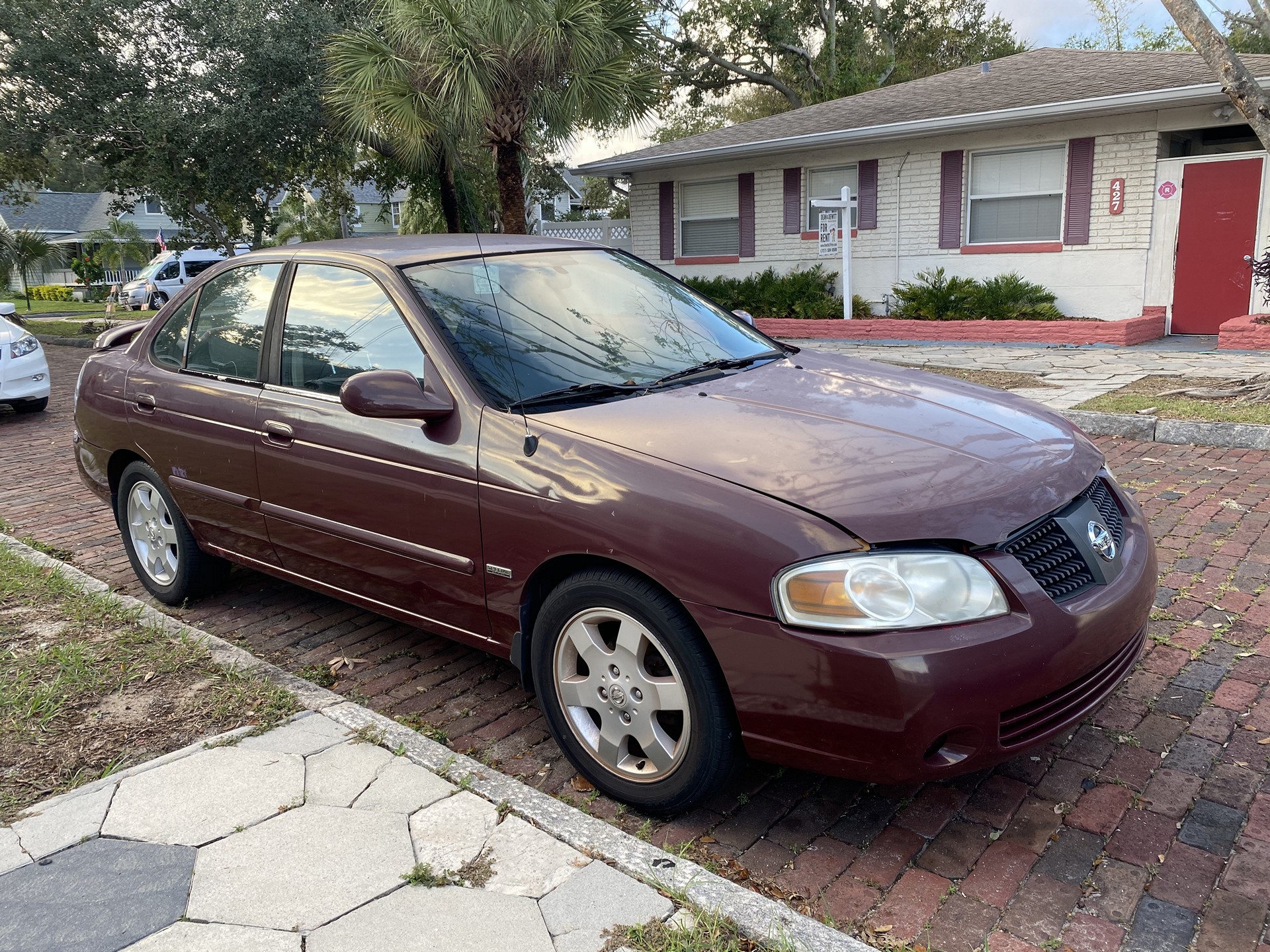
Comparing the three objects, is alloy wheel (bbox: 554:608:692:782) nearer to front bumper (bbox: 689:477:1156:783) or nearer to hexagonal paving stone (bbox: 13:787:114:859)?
front bumper (bbox: 689:477:1156:783)

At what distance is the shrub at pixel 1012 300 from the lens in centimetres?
1415

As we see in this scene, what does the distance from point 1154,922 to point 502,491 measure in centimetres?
209

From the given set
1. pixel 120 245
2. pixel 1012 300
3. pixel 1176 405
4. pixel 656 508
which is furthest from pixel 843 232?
pixel 120 245

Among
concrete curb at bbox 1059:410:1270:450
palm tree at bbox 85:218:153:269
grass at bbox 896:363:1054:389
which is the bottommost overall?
concrete curb at bbox 1059:410:1270:450

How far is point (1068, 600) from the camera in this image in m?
2.66

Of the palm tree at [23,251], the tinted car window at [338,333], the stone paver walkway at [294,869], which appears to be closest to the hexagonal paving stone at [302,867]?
the stone paver walkway at [294,869]

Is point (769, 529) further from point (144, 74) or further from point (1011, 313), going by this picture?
point (144, 74)

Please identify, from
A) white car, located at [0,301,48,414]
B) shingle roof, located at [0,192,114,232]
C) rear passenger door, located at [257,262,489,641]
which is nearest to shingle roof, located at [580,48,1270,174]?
white car, located at [0,301,48,414]

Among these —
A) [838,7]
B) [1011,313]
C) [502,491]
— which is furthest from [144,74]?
[838,7]

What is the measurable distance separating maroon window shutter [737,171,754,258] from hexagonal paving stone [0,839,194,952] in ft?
53.2

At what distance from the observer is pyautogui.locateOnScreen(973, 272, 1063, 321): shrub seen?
46.4ft

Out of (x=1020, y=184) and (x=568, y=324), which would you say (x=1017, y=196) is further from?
(x=568, y=324)

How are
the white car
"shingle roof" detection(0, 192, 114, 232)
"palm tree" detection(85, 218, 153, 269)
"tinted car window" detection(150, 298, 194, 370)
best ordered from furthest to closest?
1. "shingle roof" detection(0, 192, 114, 232)
2. "palm tree" detection(85, 218, 153, 269)
3. the white car
4. "tinted car window" detection(150, 298, 194, 370)

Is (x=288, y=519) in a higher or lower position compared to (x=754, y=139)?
lower
